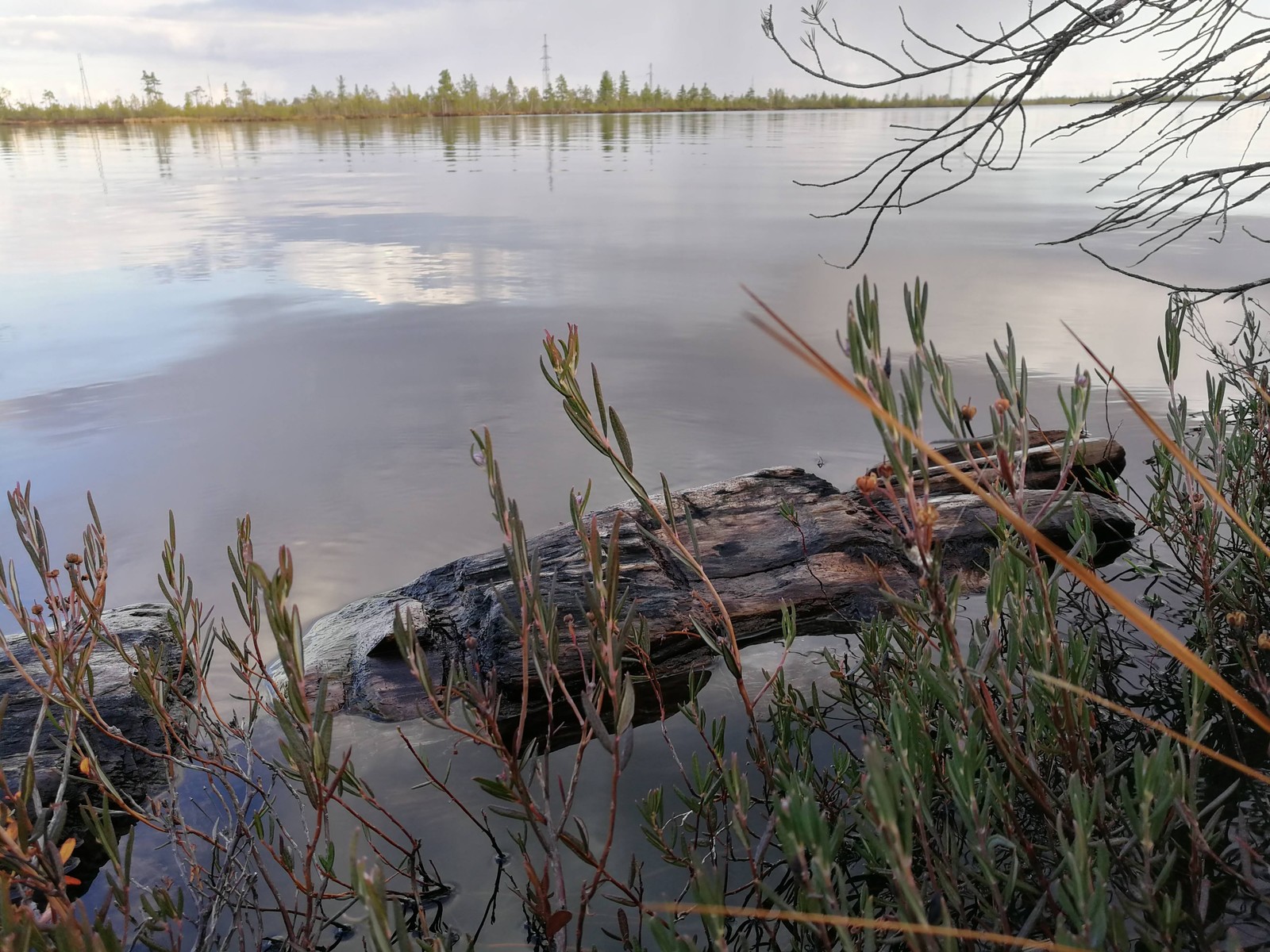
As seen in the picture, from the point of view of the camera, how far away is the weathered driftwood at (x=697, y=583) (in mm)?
3344

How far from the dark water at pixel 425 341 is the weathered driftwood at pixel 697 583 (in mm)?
308

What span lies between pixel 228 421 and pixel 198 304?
3768 mm

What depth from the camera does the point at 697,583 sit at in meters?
3.60

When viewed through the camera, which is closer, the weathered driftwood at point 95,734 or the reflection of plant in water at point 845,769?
the reflection of plant in water at point 845,769

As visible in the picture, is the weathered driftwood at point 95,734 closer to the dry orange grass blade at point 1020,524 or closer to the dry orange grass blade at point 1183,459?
the dry orange grass blade at point 1020,524

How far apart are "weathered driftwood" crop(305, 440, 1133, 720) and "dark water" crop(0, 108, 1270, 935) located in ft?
1.01

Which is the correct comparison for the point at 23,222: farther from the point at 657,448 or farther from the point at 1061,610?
the point at 1061,610

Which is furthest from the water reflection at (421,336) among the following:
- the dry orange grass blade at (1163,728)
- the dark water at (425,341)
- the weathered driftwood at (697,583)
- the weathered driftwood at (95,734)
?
the dry orange grass blade at (1163,728)

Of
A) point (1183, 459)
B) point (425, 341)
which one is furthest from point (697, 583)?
point (425, 341)

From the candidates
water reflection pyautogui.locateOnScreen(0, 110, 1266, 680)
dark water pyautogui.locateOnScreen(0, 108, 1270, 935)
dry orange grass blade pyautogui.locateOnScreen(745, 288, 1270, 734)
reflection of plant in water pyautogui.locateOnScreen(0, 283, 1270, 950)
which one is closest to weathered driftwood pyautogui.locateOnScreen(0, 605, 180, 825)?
reflection of plant in water pyautogui.locateOnScreen(0, 283, 1270, 950)

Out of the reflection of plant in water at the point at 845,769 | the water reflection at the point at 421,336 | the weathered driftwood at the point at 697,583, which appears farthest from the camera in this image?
the water reflection at the point at 421,336

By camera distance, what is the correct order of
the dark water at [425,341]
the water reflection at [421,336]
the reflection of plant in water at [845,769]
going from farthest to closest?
the water reflection at [421,336] → the dark water at [425,341] → the reflection of plant in water at [845,769]

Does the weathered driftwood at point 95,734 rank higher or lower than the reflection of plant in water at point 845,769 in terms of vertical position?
lower

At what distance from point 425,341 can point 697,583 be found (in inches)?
208
